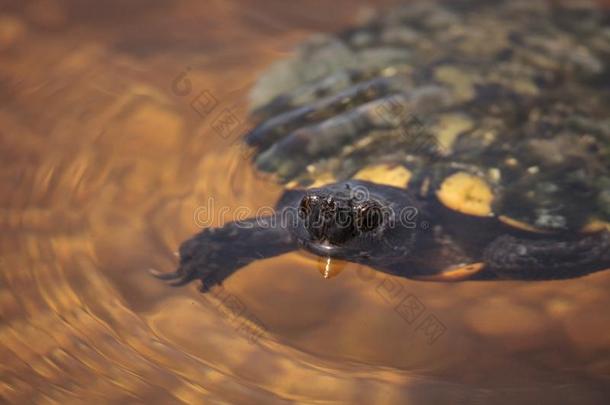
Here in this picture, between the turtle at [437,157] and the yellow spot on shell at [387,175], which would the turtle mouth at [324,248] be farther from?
the yellow spot on shell at [387,175]

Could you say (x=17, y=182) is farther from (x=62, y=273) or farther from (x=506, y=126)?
(x=506, y=126)

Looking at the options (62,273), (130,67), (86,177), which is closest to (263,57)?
(130,67)

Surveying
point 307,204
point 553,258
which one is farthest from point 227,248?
point 553,258

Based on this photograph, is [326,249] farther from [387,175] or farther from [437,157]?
[437,157]

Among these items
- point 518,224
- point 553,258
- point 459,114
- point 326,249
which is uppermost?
point 459,114

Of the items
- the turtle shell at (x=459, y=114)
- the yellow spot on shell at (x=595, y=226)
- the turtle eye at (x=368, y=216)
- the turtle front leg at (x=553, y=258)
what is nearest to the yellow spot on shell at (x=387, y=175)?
the turtle shell at (x=459, y=114)

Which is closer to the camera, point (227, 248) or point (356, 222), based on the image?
point (356, 222)

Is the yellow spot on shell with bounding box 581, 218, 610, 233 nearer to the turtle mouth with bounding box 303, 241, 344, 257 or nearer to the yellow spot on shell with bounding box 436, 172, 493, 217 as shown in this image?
the yellow spot on shell with bounding box 436, 172, 493, 217
